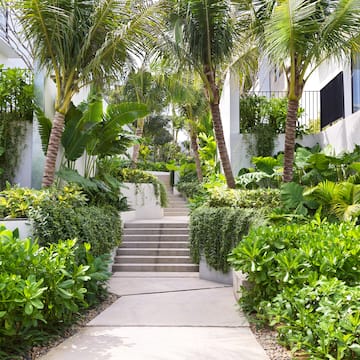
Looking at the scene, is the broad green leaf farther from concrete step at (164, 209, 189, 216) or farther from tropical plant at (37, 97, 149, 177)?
concrete step at (164, 209, 189, 216)

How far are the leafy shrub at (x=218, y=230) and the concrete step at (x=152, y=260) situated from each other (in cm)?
74

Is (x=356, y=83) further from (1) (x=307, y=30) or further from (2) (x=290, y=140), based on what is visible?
(1) (x=307, y=30)

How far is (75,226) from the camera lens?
289 inches

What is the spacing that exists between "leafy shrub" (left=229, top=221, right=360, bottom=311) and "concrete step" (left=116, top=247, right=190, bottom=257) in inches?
176

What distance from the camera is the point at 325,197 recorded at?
311 inches

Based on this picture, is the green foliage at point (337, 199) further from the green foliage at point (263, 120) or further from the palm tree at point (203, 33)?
the green foliage at point (263, 120)

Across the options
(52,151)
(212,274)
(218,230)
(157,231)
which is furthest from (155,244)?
(52,151)

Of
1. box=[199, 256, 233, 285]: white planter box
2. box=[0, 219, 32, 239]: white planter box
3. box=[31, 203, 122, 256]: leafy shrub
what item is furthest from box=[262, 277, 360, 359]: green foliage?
box=[199, 256, 233, 285]: white planter box

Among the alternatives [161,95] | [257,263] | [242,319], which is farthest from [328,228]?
[161,95]

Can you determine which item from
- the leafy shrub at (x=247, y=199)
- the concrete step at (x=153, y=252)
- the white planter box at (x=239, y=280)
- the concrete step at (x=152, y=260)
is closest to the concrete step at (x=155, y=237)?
the concrete step at (x=153, y=252)

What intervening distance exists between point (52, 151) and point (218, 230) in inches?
152

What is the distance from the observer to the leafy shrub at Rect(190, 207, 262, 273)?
832 cm

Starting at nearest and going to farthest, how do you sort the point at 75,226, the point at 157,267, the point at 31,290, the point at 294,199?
the point at 31,290, the point at 75,226, the point at 294,199, the point at 157,267

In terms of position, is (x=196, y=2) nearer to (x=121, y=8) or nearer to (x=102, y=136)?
(x=121, y=8)
